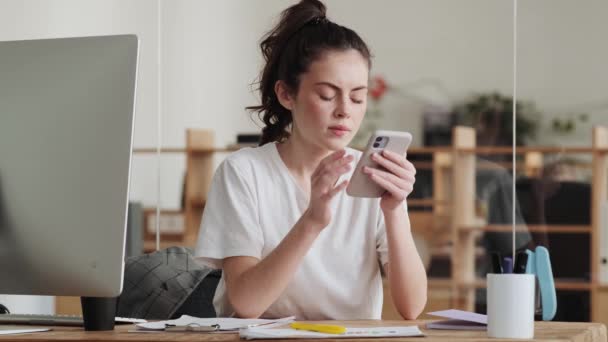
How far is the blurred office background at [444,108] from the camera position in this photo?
11.3 feet

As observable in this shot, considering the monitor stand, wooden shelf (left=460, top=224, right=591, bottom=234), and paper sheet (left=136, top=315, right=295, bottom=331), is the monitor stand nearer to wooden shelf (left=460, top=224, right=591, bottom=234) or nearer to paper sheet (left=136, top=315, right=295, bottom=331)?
paper sheet (left=136, top=315, right=295, bottom=331)

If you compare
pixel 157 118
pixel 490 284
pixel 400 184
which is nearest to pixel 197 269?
pixel 400 184

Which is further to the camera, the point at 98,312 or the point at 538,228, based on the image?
the point at 538,228

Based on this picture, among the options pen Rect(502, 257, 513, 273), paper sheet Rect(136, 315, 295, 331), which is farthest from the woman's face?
pen Rect(502, 257, 513, 273)

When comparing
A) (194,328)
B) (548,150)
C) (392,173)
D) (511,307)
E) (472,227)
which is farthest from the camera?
(472,227)

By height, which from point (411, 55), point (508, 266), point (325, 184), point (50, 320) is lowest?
point (50, 320)

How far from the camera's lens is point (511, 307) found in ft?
4.28

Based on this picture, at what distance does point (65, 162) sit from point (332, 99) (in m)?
0.55

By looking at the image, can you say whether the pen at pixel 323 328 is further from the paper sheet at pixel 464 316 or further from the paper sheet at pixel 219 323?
Result: the paper sheet at pixel 464 316

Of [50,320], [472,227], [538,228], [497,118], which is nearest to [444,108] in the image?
[497,118]

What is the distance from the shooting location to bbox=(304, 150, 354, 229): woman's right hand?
150cm

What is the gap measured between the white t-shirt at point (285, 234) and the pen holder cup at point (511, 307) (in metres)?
0.50

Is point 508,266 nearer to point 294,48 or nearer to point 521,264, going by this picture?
point 521,264

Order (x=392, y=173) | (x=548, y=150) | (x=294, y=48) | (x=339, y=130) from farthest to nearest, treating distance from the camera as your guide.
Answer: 1. (x=548, y=150)
2. (x=294, y=48)
3. (x=339, y=130)
4. (x=392, y=173)
